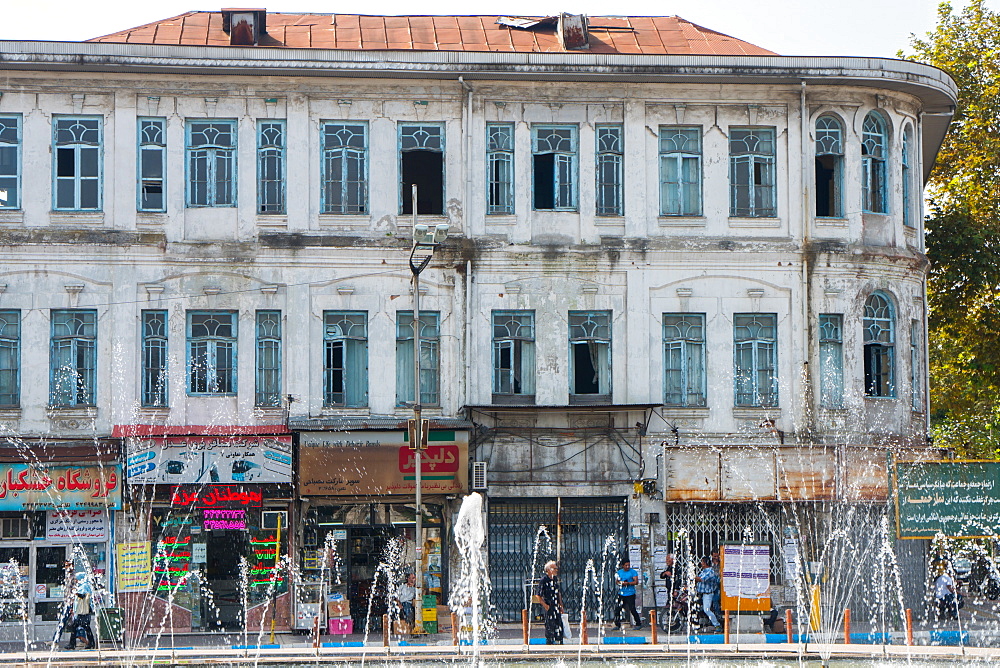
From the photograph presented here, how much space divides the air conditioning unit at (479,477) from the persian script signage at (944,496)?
296 inches

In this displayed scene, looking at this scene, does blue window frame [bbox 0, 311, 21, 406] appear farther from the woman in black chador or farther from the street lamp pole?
the woman in black chador

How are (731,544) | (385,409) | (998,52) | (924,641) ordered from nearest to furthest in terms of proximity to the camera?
(924,641) < (731,544) < (385,409) < (998,52)

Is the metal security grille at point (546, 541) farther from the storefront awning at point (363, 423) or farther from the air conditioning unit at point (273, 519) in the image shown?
the air conditioning unit at point (273, 519)

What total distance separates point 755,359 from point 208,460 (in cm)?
1070

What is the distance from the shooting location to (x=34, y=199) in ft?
95.7

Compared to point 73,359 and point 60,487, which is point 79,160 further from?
point 60,487

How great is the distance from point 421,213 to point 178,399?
19.2 feet

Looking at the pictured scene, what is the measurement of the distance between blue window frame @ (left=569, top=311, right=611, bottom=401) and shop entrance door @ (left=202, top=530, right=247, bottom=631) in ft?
23.1

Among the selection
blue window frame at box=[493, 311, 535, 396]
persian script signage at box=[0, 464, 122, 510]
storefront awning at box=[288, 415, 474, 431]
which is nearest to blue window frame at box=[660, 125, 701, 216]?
blue window frame at box=[493, 311, 535, 396]

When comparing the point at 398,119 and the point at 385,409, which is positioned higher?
the point at 398,119

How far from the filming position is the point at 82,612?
26.3m

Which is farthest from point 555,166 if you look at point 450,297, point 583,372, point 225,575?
point 225,575

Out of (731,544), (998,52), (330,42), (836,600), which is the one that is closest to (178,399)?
(330,42)

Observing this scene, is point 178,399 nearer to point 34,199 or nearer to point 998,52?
point 34,199
